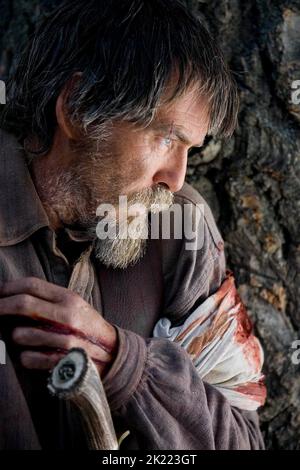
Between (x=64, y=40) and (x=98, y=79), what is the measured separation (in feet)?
0.64

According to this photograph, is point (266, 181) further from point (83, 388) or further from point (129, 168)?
point (83, 388)

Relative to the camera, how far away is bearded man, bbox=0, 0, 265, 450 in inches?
81.1

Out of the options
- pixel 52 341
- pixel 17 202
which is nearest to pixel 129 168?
pixel 17 202

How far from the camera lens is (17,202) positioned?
7.45ft

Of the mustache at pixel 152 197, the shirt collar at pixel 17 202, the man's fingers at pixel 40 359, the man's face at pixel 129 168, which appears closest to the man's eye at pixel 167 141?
the man's face at pixel 129 168

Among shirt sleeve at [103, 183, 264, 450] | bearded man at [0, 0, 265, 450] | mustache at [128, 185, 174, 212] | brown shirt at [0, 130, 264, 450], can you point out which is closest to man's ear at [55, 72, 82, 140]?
bearded man at [0, 0, 265, 450]

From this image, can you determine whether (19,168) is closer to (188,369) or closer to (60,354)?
(60,354)

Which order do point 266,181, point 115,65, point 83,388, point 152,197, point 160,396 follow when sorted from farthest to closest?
point 266,181 → point 152,197 → point 115,65 → point 160,396 → point 83,388

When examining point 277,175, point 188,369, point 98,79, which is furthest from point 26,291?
point 277,175

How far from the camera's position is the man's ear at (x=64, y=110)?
7.68 ft

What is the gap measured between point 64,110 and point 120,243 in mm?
428

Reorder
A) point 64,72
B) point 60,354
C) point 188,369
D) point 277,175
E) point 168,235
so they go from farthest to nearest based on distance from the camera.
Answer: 1. point 277,175
2. point 168,235
3. point 64,72
4. point 188,369
5. point 60,354

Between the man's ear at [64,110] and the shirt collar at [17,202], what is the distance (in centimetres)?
15

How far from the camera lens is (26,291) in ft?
6.73
